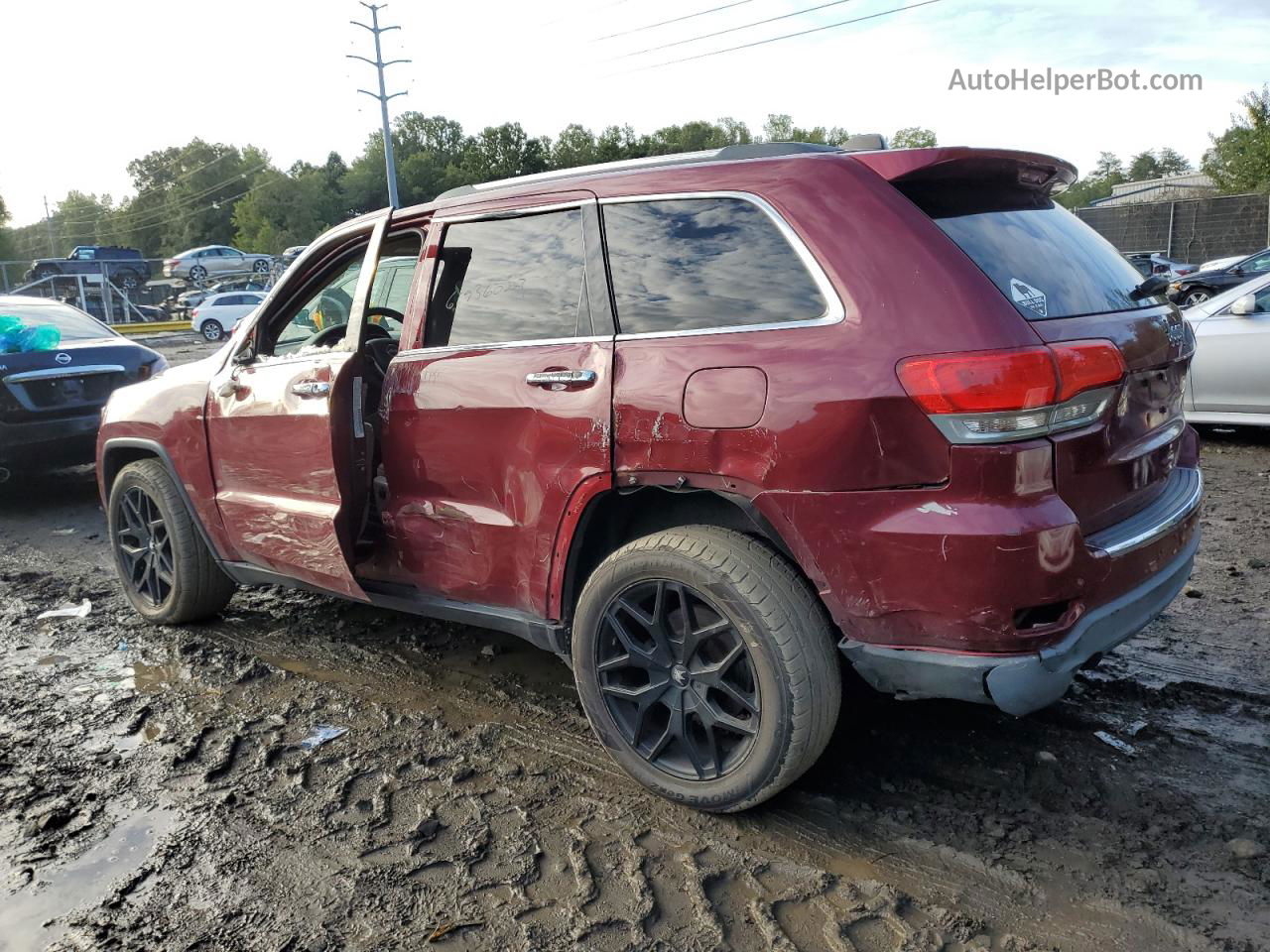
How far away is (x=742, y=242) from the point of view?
2.81 m

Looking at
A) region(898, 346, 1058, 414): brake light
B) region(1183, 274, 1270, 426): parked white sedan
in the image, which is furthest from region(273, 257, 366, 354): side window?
region(1183, 274, 1270, 426): parked white sedan

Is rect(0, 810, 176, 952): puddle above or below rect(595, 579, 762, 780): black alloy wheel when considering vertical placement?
below

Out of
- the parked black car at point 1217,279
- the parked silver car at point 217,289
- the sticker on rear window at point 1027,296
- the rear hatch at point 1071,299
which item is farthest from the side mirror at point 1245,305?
the parked silver car at point 217,289

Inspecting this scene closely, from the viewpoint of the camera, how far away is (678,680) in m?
2.92

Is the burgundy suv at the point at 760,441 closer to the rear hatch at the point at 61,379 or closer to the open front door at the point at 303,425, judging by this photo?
the open front door at the point at 303,425

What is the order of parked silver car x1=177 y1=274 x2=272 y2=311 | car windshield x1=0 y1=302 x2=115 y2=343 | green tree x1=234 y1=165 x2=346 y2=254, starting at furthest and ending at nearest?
green tree x1=234 y1=165 x2=346 y2=254 < parked silver car x1=177 y1=274 x2=272 y2=311 < car windshield x1=0 y1=302 x2=115 y2=343

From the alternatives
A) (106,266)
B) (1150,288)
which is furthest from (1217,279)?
(106,266)

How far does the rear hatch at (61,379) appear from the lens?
24.2 feet

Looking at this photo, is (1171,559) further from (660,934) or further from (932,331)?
(660,934)

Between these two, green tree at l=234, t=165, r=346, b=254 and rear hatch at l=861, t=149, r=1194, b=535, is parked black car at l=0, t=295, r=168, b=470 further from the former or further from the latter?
green tree at l=234, t=165, r=346, b=254

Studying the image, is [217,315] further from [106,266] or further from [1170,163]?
[1170,163]

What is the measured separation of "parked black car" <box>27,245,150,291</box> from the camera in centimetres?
3394

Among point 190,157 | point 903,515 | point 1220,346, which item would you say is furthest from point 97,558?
point 190,157

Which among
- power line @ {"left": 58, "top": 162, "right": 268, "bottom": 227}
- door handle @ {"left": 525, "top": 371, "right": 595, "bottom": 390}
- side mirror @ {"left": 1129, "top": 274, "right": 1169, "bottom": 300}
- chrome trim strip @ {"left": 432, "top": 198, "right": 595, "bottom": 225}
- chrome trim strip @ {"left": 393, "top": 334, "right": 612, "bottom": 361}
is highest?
power line @ {"left": 58, "top": 162, "right": 268, "bottom": 227}
